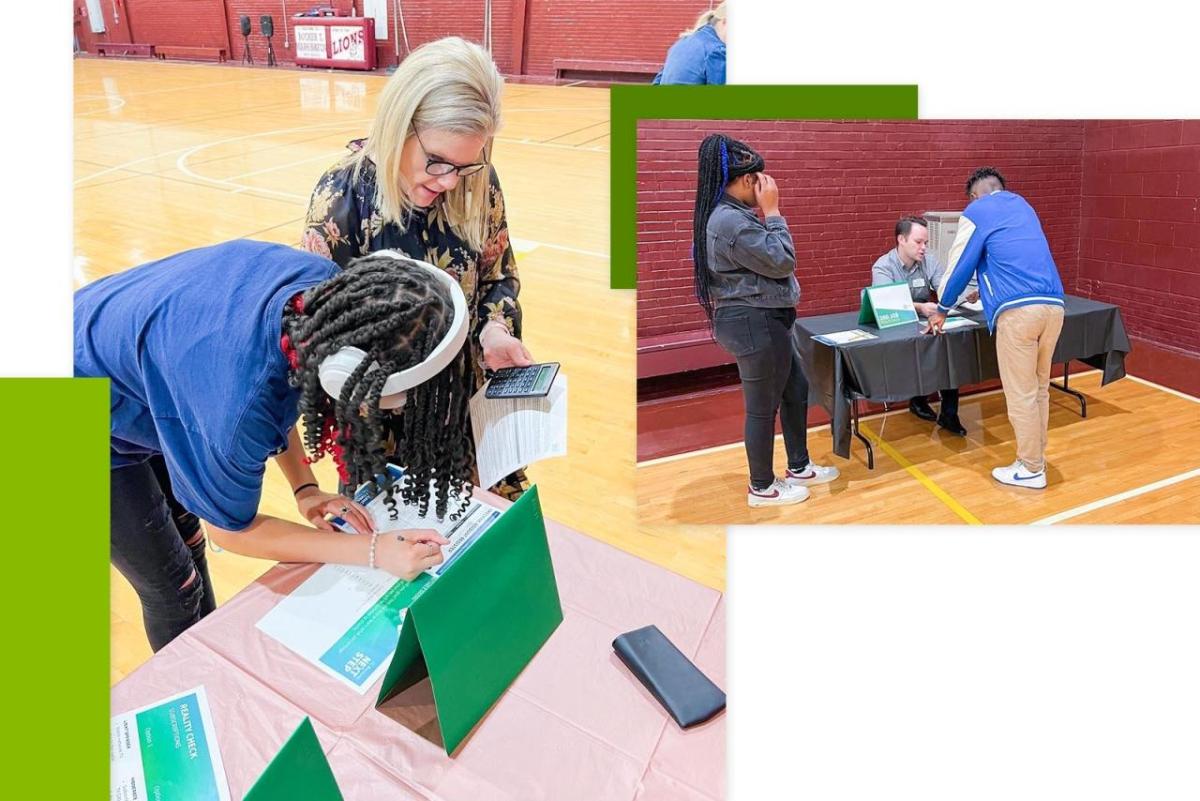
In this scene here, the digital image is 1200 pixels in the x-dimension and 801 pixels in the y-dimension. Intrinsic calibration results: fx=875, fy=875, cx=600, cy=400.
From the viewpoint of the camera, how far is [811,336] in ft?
7.75

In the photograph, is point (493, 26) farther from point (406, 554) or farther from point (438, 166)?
point (406, 554)

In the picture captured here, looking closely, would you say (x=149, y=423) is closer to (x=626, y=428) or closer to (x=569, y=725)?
(x=569, y=725)

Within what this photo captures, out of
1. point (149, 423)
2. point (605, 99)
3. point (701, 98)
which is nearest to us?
point (149, 423)

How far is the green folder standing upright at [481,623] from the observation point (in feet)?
3.81

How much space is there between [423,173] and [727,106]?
98 cm

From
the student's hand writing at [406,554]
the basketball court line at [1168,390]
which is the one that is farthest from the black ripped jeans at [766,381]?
the student's hand writing at [406,554]

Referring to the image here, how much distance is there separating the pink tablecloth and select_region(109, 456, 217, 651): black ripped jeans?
0.27 metres

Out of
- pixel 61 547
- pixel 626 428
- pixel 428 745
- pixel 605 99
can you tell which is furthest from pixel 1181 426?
pixel 61 547

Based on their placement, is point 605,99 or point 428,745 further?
point 605,99

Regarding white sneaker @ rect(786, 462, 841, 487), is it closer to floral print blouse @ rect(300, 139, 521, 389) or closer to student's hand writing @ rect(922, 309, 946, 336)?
student's hand writing @ rect(922, 309, 946, 336)

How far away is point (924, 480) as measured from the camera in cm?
248

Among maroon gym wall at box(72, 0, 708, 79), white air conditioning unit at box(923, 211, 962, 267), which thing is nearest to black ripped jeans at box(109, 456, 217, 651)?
maroon gym wall at box(72, 0, 708, 79)

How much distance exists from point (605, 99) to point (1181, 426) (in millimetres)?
1843

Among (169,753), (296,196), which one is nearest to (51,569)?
(169,753)
